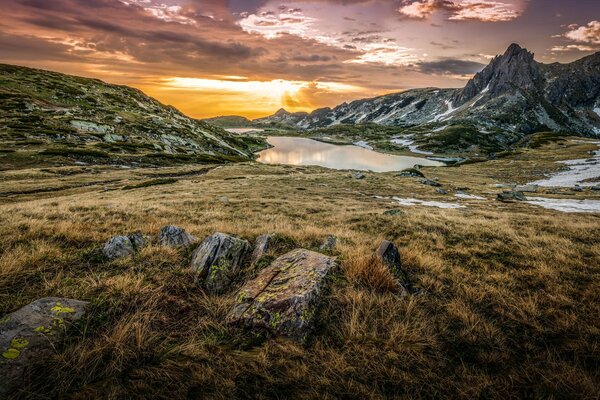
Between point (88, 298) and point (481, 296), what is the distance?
24.8 feet

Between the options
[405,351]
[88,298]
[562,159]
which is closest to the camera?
[405,351]

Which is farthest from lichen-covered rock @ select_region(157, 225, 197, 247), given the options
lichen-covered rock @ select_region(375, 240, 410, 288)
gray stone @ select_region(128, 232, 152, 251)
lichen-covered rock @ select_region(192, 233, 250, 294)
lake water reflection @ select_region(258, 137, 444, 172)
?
lake water reflection @ select_region(258, 137, 444, 172)

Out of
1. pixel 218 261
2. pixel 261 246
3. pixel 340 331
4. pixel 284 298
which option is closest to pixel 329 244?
pixel 261 246

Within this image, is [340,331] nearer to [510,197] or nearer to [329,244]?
[329,244]

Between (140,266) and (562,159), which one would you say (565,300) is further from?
(562,159)

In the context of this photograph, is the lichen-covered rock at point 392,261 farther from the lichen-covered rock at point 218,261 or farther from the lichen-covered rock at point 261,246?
the lichen-covered rock at point 218,261

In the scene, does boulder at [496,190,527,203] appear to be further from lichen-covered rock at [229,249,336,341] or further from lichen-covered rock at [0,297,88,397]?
lichen-covered rock at [0,297,88,397]

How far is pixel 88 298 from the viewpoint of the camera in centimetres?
486

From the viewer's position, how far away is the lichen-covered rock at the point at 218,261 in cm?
597

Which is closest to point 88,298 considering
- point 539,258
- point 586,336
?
point 586,336

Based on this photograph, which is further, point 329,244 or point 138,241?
point 329,244

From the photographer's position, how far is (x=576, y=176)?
59188 millimetres

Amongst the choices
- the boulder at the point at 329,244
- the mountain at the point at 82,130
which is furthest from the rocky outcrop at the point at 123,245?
the mountain at the point at 82,130

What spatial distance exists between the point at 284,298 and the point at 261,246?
2821mm
